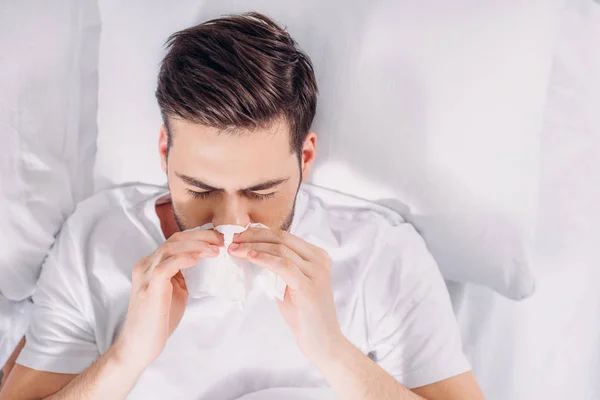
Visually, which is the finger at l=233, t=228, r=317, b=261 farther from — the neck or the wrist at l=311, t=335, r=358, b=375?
the neck

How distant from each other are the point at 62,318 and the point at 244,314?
38cm

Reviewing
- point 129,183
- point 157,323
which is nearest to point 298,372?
point 157,323

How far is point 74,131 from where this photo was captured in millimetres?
1335

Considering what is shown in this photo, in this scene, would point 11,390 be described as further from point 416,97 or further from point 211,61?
point 416,97

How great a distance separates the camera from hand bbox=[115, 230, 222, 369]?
1002mm

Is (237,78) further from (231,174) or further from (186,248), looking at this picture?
(186,248)

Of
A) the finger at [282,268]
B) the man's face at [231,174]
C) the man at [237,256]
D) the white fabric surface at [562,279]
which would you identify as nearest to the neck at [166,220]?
the man at [237,256]

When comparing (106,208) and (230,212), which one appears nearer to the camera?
(230,212)

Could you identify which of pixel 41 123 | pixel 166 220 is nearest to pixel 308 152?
pixel 166 220

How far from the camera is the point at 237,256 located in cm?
100

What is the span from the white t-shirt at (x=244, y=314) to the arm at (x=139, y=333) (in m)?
0.04

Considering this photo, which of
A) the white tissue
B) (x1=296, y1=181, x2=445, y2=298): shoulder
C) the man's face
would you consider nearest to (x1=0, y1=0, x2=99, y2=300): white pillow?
the man's face

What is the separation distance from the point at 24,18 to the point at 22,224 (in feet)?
1.43

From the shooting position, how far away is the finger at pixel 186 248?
1.00 metres
